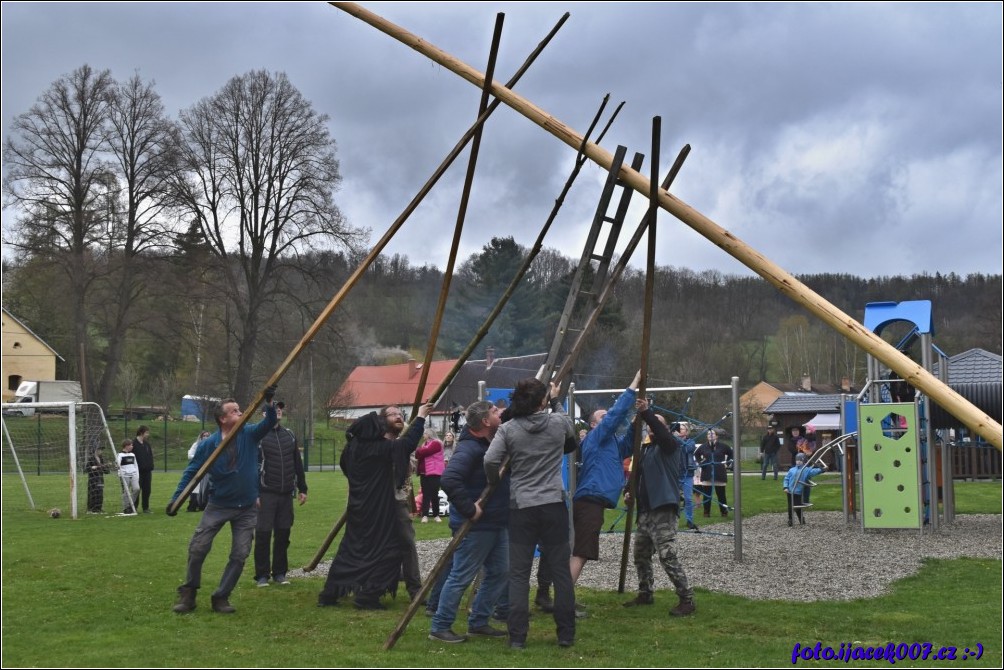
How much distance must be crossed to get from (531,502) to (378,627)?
6.22 ft

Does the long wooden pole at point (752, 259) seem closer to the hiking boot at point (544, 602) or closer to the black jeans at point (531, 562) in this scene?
the black jeans at point (531, 562)

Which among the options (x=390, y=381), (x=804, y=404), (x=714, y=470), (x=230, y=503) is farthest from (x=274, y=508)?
(x=390, y=381)

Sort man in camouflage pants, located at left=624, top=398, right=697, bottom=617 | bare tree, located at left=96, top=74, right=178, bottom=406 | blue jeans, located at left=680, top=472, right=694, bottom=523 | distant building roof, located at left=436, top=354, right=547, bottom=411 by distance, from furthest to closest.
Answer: distant building roof, located at left=436, top=354, right=547, bottom=411 < bare tree, located at left=96, top=74, right=178, bottom=406 < blue jeans, located at left=680, top=472, right=694, bottom=523 < man in camouflage pants, located at left=624, top=398, right=697, bottom=617

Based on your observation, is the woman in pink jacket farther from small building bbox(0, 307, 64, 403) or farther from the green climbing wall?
small building bbox(0, 307, 64, 403)

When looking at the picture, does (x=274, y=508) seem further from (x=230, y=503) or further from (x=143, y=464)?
(x=143, y=464)

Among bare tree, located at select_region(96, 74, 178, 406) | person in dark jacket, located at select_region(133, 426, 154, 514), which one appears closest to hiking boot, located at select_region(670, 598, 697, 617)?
person in dark jacket, located at select_region(133, 426, 154, 514)

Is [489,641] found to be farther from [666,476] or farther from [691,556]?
[691,556]

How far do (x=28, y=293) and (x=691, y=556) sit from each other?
111 feet

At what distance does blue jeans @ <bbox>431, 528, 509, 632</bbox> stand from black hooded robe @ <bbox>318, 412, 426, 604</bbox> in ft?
4.94

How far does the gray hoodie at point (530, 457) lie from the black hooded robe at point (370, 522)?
1.85 m

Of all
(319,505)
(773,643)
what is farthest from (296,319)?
(773,643)

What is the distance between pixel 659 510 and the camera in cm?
951

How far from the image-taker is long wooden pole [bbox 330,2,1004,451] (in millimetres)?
6668

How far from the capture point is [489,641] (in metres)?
7.93
